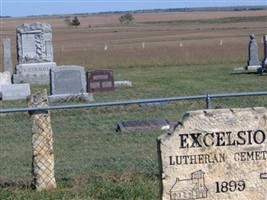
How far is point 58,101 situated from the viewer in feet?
68.4

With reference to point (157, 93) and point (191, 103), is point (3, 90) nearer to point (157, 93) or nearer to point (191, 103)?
point (157, 93)

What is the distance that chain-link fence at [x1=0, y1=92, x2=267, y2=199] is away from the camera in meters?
9.80

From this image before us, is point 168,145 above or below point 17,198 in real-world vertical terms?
above

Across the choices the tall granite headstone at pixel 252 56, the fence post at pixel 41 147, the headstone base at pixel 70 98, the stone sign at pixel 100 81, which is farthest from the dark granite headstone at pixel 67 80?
the fence post at pixel 41 147

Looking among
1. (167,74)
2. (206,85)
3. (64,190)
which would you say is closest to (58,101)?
(206,85)

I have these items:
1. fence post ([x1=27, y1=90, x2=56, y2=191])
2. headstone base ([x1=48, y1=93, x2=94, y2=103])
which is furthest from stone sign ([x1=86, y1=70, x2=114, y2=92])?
fence post ([x1=27, y1=90, x2=56, y2=191])

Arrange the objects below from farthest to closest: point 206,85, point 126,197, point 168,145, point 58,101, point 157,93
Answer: point 206,85 < point 157,93 < point 58,101 < point 126,197 < point 168,145

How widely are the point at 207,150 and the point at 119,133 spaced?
8.09 meters

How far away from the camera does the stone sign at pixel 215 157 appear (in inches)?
278

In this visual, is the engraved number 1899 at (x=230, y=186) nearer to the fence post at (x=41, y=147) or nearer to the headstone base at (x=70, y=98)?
the fence post at (x=41, y=147)

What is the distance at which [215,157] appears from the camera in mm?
7121

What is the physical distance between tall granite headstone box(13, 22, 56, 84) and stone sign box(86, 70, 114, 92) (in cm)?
421

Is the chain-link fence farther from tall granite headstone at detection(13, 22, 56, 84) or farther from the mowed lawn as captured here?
tall granite headstone at detection(13, 22, 56, 84)

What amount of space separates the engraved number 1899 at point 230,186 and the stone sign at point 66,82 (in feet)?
45.8
